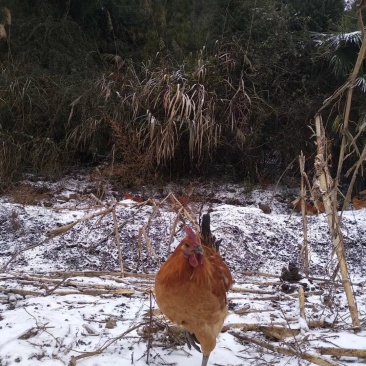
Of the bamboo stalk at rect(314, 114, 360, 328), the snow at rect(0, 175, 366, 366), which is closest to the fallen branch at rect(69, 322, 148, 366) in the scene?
the snow at rect(0, 175, 366, 366)

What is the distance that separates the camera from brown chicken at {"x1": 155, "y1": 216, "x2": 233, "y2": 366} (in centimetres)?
219

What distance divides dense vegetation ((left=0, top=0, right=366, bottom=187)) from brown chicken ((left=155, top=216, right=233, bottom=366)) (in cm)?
411

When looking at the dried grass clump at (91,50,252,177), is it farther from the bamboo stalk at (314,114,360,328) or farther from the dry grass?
the bamboo stalk at (314,114,360,328)

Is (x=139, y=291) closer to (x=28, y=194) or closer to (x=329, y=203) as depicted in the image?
(x=329, y=203)

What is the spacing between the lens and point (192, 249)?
221cm

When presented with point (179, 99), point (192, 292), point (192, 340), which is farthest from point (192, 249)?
point (179, 99)

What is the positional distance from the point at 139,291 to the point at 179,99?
3.75 metres

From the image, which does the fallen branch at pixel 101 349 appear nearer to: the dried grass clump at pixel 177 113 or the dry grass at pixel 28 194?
the dry grass at pixel 28 194

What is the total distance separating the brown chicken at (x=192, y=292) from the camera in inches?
86.4

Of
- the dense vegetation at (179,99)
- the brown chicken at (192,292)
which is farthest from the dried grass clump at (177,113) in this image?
the brown chicken at (192,292)

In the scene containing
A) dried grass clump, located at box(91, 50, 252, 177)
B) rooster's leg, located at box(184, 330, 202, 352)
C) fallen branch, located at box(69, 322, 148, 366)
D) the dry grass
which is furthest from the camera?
dried grass clump, located at box(91, 50, 252, 177)

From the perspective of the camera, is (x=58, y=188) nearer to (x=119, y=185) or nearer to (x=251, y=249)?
(x=119, y=185)

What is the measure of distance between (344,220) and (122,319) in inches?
132

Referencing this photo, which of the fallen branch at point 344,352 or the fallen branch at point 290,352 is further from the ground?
the fallen branch at point 344,352
